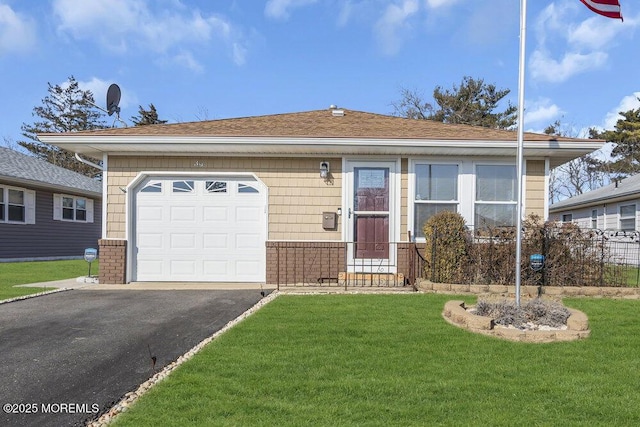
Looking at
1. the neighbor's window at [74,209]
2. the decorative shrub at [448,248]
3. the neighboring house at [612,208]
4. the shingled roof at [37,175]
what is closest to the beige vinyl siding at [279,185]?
the decorative shrub at [448,248]

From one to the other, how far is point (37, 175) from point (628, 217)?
21915 mm

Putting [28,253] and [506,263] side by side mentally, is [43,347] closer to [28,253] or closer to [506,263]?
[506,263]

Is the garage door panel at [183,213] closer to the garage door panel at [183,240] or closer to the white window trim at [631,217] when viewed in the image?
the garage door panel at [183,240]

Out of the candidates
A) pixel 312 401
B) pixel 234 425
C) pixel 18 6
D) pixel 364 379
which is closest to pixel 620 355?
pixel 364 379

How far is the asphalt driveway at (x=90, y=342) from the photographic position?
3.11 metres

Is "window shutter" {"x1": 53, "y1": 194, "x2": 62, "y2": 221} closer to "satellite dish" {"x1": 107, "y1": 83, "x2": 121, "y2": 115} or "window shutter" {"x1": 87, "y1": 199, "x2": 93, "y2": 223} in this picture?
"window shutter" {"x1": 87, "y1": 199, "x2": 93, "y2": 223}

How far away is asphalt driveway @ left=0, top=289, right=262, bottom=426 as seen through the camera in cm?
311

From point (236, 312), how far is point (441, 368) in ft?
10.8

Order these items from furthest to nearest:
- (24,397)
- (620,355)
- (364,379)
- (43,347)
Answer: (43,347) → (620,355) → (364,379) → (24,397)

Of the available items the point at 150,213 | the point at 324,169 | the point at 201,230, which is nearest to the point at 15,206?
the point at 150,213

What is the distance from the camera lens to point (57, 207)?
671 inches

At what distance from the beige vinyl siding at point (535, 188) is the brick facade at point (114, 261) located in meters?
8.34

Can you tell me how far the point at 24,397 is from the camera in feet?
10.4

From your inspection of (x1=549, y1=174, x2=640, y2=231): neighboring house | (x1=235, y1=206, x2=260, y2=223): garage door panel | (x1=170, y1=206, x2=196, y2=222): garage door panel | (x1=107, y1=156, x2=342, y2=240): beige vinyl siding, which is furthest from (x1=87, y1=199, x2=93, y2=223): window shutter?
(x1=549, y1=174, x2=640, y2=231): neighboring house
